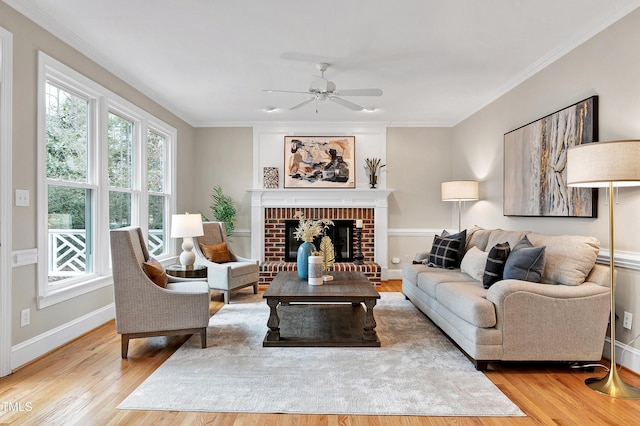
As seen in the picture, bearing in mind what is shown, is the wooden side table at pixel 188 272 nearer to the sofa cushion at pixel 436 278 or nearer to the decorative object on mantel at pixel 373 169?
the sofa cushion at pixel 436 278

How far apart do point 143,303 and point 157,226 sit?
105 inches

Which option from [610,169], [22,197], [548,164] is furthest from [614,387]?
[22,197]

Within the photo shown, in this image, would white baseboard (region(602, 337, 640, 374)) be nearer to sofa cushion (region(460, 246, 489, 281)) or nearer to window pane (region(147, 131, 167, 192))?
sofa cushion (region(460, 246, 489, 281))

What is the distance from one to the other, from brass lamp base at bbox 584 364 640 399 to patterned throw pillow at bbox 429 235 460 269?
2024 mm

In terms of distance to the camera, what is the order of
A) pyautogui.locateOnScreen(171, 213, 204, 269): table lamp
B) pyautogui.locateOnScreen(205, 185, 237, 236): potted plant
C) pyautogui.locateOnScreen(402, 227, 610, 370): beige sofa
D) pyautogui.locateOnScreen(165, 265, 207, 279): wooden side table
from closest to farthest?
Answer: pyautogui.locateOnScreen(402, 227, 610, 370): beige sofa < pyautogui.locateOnScreen(165, 265, 207, 279): wooden side table < pyautogui.locateOnScreen(171, 213, 204, 269): table lamp < pyautogui.locateOnScreen(205, 185, 237, 236): potted plant

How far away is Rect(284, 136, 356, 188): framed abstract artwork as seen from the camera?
663 centimetres

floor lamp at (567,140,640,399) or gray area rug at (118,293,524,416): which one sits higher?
floor lamp at (567,140,640,399)

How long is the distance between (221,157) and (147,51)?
309cm

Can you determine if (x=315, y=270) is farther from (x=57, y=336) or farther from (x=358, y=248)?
(x=358, y=248)

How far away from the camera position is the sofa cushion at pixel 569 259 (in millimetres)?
2934

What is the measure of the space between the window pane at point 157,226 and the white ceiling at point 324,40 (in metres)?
1.42

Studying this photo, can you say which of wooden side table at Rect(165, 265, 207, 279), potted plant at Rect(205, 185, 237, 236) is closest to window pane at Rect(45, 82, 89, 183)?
wooden side table at Rect(165, 265, 207, 279)

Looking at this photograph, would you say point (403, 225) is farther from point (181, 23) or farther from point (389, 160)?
point (181, 23)

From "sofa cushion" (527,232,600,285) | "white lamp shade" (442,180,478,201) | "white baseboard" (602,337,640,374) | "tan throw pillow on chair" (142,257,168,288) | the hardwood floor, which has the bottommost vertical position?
the hardwood floor
